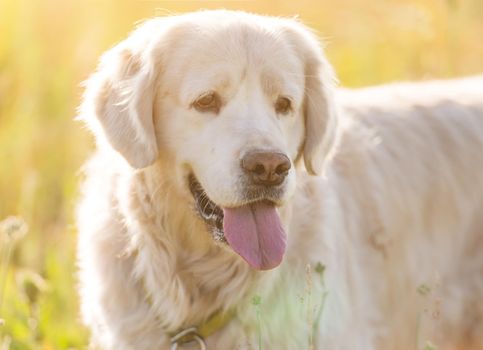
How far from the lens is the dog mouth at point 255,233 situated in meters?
4.25

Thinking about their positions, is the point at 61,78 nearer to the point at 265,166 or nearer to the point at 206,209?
the point at 206,209

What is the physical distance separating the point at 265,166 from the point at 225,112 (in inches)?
13.8

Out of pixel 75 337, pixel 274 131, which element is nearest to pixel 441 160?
pixel 274 131

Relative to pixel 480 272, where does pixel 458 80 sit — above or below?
above

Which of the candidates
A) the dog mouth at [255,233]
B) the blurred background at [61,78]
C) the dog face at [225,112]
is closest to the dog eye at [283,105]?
the dog face at [225,112]

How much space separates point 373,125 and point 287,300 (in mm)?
1323

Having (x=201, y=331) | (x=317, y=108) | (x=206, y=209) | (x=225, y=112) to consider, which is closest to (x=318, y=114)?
(x=317, y=108)

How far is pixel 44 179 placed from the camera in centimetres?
684

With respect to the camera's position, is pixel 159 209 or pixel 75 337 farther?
pixel 75 337

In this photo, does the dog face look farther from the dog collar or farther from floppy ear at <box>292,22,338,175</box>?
the dog collar

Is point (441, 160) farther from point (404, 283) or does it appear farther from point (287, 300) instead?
point (287, 300)

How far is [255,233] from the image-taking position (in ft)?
14.0

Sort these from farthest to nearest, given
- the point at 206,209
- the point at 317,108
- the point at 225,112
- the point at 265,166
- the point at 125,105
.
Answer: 1. the point at 317,108
2. the point at 125,105
3. the point at 206,209
4. the point at 225,112
5. the point at 265,166

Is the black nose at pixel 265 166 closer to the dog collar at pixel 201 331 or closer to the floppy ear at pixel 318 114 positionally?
the floppy ear at pixel 318 114
